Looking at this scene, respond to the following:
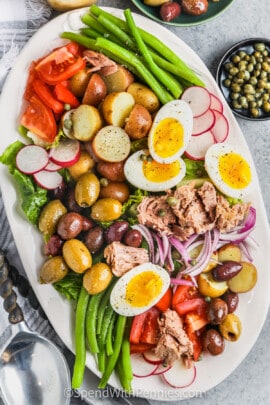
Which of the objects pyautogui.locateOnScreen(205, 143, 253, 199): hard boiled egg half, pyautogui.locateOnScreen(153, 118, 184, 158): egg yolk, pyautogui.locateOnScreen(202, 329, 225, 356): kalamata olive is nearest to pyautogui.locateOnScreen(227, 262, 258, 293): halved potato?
pyautogui.locateOnScreen(202, 329, 225, 356): kalamata olive

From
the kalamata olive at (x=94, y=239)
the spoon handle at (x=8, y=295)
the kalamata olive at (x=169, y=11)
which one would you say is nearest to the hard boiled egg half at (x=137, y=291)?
the kalamata olive at (x=94, y=239)

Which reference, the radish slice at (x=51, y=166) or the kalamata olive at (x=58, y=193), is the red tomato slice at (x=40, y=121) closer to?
the radish slice at (x=51, y=166)

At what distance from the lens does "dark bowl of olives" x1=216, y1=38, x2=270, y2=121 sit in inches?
147

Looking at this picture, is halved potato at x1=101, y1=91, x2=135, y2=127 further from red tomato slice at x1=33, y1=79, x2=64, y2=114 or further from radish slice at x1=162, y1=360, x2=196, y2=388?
radish slice at x1=162, y1=360, x2=196, y2=388

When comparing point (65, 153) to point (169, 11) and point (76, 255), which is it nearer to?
point (76, 255)

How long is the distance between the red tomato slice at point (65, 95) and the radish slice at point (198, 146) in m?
0.68

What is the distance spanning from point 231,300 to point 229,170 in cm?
73

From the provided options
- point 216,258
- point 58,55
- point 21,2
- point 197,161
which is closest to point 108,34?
point 58,55

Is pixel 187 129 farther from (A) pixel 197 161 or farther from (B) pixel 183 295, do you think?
(B) pixel 183 295

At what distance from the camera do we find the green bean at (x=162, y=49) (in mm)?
3467

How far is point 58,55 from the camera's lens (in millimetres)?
3426

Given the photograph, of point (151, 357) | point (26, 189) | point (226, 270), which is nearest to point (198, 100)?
point (226, 270)

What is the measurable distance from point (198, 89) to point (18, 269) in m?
1.45

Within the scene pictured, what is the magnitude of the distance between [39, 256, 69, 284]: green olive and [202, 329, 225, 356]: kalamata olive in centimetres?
87
